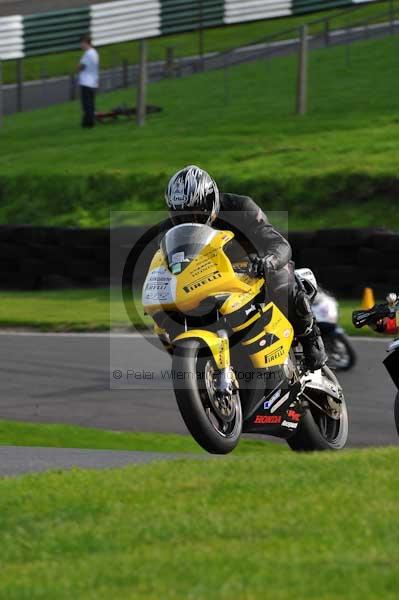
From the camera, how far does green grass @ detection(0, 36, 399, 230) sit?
56.5 ft

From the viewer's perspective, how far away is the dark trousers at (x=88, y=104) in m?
21.6

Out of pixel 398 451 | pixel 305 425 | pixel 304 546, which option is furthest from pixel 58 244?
pixel 304 546

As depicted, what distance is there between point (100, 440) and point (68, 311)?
6322 millimetres

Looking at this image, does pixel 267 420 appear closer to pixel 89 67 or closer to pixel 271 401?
pixel 271 401

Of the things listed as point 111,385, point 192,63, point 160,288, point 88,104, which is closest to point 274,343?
point 160,288

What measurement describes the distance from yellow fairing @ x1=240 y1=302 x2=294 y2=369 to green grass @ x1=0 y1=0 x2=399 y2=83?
76.9 feet

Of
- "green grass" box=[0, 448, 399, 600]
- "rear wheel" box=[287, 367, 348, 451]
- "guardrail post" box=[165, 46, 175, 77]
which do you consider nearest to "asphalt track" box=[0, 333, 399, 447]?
"rear wheel" box=[287, 367, 348, 451]

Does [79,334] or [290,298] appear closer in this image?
[290,298]

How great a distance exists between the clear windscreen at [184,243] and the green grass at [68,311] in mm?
6718

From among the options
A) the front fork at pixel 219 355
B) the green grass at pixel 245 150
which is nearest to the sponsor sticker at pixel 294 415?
the front fork at pixel 219 355

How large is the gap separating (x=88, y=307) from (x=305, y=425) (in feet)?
26.4

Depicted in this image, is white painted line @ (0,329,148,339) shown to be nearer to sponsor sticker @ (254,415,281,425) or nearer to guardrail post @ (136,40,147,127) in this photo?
sponsor sticker @ (254,415,281,425)

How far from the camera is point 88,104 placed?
72.3ft

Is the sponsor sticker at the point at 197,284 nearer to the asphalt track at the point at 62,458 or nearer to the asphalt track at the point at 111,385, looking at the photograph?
the asphalt track at the point at 62,458
